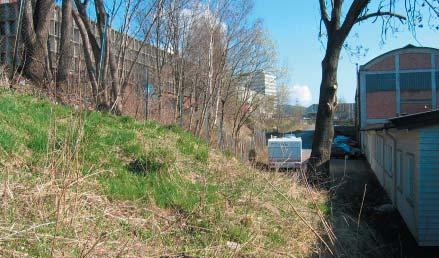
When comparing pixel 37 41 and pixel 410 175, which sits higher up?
pixel 37 41

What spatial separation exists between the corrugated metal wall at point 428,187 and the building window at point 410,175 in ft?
2.49

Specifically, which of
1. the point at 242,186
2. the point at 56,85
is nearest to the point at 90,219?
the point at 242,186

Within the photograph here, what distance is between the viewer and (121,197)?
18.8ft

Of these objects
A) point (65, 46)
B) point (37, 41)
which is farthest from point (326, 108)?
point (37, 41)

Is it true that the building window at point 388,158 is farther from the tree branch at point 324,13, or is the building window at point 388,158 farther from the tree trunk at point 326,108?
the tree branch at point 324,13

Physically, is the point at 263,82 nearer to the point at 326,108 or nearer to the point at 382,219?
the point at 326,108

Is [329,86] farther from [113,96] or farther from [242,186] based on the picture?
[242,186]

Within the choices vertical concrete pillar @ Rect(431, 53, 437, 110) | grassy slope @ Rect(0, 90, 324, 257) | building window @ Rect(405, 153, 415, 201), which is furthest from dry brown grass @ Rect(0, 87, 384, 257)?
vertical concrete pillar @ Rect(431, 53, 437, 110)

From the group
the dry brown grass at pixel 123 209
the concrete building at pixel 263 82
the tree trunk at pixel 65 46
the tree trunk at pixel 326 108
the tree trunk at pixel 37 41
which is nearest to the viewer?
the dry brown grass at pixel 123 209

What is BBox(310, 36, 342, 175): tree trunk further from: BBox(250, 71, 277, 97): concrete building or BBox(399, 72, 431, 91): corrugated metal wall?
BBox(399, 72, 431, 91): corrugated metal wall

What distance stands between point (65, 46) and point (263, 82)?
3056 cm

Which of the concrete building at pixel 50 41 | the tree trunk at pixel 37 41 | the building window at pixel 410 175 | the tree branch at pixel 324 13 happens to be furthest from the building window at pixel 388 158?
the tree trunk at pixel 37 41

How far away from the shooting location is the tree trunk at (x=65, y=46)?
12297 mm

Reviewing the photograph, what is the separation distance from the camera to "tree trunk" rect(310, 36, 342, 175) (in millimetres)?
15562
